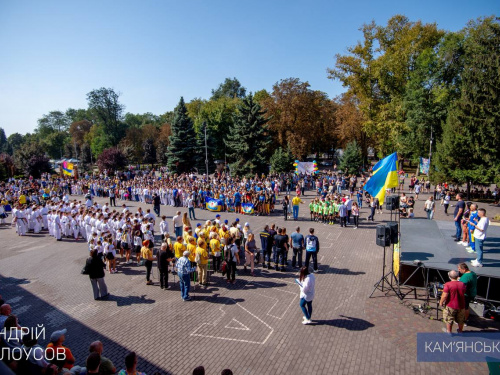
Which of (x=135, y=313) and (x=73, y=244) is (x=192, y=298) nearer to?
(x=135, y=313)

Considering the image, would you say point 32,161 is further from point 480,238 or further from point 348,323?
point 480,238

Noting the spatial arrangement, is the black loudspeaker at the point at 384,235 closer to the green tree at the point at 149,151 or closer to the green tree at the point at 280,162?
the green tree at the point at 280,162

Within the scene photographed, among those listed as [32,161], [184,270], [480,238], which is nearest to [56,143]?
[32,161]

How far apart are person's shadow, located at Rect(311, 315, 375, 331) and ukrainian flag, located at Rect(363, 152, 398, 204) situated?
537 centimetres

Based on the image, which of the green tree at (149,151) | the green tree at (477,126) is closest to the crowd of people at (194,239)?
the green tree at (477,126)

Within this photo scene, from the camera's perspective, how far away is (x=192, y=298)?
10.3 metres

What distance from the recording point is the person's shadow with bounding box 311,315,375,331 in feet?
27.6

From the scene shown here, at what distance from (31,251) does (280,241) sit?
13.5 m

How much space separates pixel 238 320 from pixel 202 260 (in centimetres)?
271

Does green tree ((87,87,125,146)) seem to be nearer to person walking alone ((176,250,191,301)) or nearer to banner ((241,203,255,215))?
banner ((241,203,255,215))

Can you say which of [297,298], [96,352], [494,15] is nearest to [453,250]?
[297,298]

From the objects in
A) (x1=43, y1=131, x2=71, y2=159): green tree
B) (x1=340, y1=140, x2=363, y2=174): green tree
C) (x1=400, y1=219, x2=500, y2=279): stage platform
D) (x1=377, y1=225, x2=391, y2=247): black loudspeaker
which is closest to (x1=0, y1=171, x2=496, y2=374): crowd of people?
(x1=400, y1=219, x2=500, y2=279): stage platform

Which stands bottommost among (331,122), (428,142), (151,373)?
(151,373)

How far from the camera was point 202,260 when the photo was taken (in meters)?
10.8
